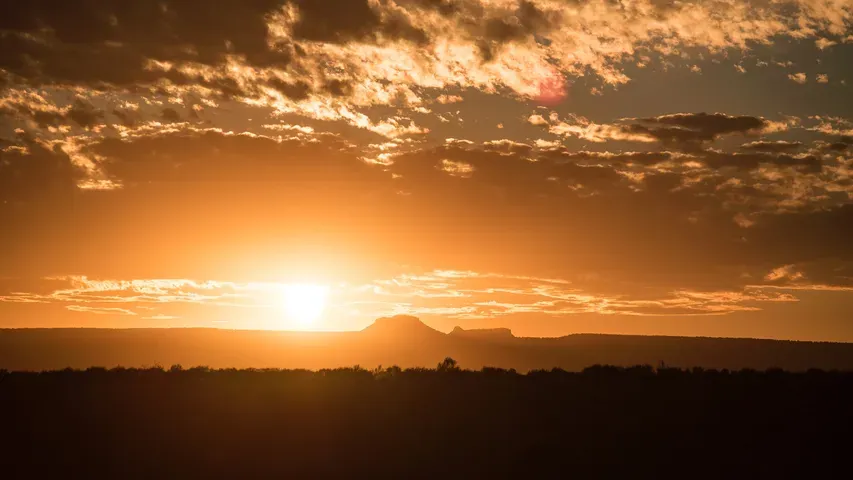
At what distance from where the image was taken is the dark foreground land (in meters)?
25.4

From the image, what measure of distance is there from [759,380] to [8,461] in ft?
91.6

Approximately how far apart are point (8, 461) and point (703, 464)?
840 inches

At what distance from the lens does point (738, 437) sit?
2795 centimetres

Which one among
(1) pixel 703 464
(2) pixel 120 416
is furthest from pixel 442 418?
(2) pixel 120 416

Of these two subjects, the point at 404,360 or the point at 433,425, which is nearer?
the point at 433,425

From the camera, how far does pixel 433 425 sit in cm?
2950

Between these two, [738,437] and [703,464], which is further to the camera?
[738,437]

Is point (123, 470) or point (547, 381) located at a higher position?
point (547, 381)

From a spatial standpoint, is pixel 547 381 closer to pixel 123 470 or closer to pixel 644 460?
pixel 644 460

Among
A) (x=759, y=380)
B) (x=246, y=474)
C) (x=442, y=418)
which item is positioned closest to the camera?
(x=246, y=474)

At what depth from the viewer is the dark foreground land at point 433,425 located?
83.4ft

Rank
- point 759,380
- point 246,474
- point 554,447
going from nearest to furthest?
point 246,474, point 554,447, point 759,380

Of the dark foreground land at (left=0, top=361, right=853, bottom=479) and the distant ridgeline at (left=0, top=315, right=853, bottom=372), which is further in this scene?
the distant ridgeline at (left=0, top=315, right=853, bottom=372)

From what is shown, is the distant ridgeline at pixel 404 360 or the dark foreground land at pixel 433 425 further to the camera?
the distant ridgeline at pixel 404 360
